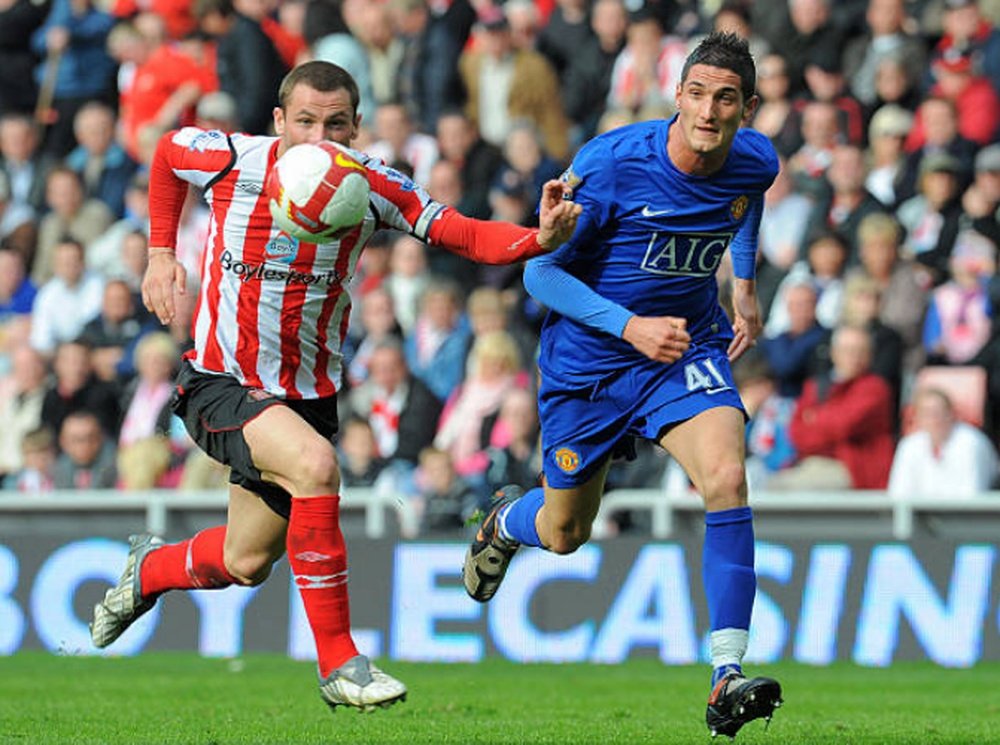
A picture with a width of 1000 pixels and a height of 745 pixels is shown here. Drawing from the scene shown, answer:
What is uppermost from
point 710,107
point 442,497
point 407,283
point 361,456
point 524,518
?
point 710,107

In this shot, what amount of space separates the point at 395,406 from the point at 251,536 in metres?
6.72

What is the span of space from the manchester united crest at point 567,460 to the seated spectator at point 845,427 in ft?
17.0

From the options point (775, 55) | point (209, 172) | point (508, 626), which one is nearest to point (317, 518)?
point (209, 172)

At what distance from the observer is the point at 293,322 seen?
29.3 ft

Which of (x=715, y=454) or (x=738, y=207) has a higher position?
(x=738, y=207)

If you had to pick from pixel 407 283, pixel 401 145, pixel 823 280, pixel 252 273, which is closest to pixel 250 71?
pixel 401 145

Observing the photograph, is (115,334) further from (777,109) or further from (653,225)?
(653,225)

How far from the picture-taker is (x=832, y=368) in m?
14.7

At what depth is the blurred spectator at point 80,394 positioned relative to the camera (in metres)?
16.8

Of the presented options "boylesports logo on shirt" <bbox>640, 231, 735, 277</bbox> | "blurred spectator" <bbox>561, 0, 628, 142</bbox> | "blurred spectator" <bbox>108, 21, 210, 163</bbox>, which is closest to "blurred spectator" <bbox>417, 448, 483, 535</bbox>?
"blurred spectator" <bbox>561, 0, 628, 142</bbox>

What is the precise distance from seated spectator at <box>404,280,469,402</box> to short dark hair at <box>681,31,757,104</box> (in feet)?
24.2

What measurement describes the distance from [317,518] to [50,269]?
435 inches

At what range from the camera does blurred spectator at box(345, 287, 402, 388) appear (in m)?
16.2

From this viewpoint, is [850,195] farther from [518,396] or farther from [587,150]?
[587,150]
